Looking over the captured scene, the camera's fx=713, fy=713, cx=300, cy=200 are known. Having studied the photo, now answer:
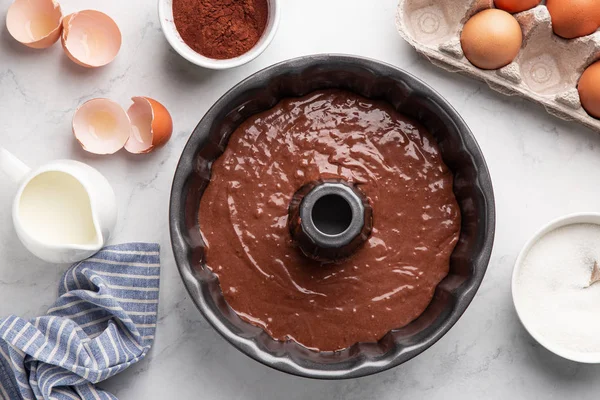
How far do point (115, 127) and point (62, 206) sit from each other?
26 centimetres

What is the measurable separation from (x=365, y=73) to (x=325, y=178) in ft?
0.88

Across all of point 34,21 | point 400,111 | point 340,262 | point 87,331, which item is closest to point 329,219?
point 340,262

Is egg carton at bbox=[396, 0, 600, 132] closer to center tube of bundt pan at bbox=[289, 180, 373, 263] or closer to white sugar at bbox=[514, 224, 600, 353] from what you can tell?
white sugar at bbox=[514, 224, 600, 353]

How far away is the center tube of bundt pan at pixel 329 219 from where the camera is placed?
1.58 metres

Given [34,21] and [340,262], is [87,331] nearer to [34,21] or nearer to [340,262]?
[340,262]

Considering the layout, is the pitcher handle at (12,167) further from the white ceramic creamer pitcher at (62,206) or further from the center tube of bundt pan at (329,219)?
the center tube of bundt pan at (329,219)

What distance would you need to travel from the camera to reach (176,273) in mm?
1940

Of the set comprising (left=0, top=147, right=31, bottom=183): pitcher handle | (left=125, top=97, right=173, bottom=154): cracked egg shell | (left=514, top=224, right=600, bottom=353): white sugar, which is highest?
(left=125, top=97, right=173, bottom=154): cracked egg shell

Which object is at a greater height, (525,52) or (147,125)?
(525,52)

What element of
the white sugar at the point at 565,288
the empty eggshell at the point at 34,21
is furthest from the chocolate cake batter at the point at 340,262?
the empty eggshell at the point at 34,21

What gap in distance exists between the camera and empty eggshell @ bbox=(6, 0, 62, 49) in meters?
1.90

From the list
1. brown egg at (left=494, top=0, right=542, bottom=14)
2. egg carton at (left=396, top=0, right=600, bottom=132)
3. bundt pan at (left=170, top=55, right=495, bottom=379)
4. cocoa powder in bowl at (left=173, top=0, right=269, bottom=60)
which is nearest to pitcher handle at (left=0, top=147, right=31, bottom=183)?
bundt pan at (left=170, top=55, right=495, bottom=379)

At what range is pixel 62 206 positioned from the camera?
1829 mm

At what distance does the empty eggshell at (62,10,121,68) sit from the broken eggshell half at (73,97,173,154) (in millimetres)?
125
